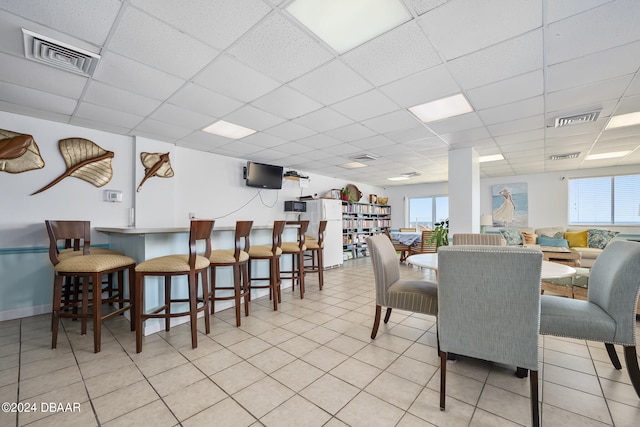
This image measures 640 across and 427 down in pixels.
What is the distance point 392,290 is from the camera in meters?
2.51

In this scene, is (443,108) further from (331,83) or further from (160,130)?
(160,130)

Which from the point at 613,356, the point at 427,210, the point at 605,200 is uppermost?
the point at 605,200

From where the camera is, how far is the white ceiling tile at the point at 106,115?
10.7 feet

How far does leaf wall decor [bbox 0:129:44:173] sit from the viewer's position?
3.29 meters

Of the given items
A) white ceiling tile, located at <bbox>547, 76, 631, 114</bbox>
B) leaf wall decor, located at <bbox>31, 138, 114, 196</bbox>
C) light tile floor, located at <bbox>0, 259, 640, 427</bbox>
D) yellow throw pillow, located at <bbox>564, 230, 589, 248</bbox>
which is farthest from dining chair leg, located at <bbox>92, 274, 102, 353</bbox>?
yellow throw pillow, located at <bbox>564, 230, 589, 248</bbox>

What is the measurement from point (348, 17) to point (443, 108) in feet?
6.76

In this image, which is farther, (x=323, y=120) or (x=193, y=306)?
(x=323, y=120)

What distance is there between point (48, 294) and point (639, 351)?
660 cm

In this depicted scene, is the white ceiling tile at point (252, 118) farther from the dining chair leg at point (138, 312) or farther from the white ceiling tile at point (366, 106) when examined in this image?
the dining chair leg at point (138, 312)

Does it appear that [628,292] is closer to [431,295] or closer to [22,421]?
[431,295]

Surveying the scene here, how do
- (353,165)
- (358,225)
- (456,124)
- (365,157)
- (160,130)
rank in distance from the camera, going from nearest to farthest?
1. (456,124)
2. (160,130)
3. (365,157)
4. (353,165)
5. (358,225)

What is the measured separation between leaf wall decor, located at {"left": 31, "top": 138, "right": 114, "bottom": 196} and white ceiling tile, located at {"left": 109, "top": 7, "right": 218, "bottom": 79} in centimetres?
246

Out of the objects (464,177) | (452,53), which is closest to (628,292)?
(452,53)

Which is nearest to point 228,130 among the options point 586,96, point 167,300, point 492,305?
point 167,300
